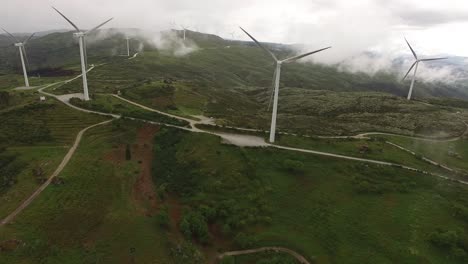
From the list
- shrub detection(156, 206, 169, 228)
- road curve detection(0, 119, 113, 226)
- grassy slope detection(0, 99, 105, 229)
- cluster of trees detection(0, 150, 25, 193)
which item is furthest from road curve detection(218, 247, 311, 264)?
cluster of trees detection(0, 150, 25, 193)

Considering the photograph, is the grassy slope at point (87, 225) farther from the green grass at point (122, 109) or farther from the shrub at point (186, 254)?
the green grass at point (122, 109)

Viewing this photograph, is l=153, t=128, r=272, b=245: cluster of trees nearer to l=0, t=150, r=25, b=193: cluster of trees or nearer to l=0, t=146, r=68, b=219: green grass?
l=0, t=146, r=68, b=219: green grass

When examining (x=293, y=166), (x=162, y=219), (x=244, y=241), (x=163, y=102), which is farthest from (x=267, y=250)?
(x=163, y=102)

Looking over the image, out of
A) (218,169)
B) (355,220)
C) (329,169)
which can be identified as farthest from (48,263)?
(329,169)

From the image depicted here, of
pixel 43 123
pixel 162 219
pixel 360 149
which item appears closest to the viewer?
pixel 162 219

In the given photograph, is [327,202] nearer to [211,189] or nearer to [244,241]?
[244,241]

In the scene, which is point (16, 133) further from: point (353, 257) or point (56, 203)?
point (353, 257)
